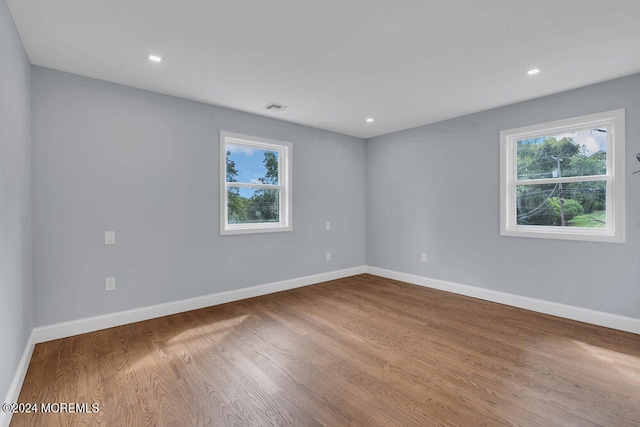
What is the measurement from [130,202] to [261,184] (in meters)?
1.63

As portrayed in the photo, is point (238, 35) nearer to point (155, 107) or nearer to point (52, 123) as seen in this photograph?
point (155, 107)

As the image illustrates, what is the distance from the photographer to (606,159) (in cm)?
302

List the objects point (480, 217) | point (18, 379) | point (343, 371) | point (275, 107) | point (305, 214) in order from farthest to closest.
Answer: point (305, 214)
point (480, 217)
point (275, 107)
point (343, 371)
point (18, 379)

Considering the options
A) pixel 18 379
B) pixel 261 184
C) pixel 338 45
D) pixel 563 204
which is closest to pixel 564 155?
pixel 563 204

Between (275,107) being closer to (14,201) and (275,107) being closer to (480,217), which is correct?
(14,201)

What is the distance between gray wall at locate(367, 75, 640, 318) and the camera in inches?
113

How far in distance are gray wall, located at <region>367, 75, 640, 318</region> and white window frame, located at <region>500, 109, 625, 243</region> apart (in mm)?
64

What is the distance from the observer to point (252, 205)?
409 cm

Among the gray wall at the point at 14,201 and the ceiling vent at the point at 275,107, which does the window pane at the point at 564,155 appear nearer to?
the ceiling vent at the point at 275,107

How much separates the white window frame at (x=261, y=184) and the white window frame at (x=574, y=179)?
289cm

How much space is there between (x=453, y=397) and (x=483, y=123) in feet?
11.1

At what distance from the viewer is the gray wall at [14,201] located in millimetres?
1647

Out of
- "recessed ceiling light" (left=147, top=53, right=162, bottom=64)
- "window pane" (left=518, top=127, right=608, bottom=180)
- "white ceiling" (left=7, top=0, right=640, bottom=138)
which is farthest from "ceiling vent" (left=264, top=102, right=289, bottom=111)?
"window pane" (left=518, top=127, right=608, bottom=180)

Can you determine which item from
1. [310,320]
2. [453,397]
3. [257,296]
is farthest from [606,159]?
[257,296]
